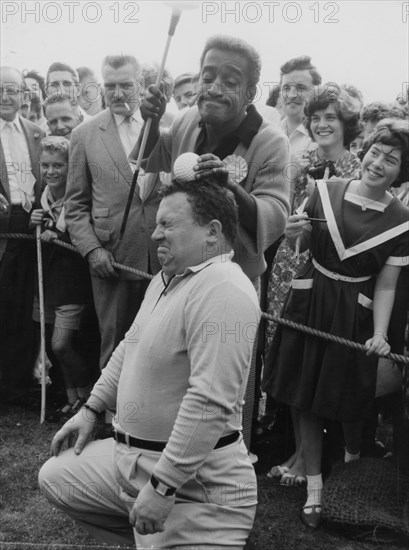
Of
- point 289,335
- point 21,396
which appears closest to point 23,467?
point 21,396

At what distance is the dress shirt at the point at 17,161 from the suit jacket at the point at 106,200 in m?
0.58

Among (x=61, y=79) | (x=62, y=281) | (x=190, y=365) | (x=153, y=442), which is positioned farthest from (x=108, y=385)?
(x=61, y=79)

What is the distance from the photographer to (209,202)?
257 centimetres

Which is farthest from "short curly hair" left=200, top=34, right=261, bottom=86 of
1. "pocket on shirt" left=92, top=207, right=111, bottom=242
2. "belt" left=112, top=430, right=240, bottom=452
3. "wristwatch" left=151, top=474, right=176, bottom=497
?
"wristwatch" left=151, top=474, right=176, bottom=497

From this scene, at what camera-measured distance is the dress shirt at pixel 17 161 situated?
4945 millimetres

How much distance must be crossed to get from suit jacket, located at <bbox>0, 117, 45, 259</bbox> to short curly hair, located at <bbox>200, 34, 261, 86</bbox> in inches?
80.3

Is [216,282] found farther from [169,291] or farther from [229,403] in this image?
[229,403]

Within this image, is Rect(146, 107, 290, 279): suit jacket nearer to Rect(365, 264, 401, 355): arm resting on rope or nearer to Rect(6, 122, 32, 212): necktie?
Rect(365, 264, 401, 355): arm resting on rope

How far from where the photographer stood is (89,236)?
4387 mm

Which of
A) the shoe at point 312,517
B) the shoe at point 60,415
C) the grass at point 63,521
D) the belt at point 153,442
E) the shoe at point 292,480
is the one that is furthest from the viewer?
the shoe at point 60,415

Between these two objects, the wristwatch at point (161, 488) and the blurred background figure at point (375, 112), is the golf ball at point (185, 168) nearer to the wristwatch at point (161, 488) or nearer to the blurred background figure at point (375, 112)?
the wristwatch at point (161, 488)

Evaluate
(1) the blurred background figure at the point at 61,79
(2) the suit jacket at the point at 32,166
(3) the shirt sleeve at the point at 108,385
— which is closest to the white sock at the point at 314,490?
(3) the shirt sleeve at the point at 108,385

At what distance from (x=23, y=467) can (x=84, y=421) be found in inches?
54.4

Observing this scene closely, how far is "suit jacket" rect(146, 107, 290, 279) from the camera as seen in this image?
3356 millimetres
